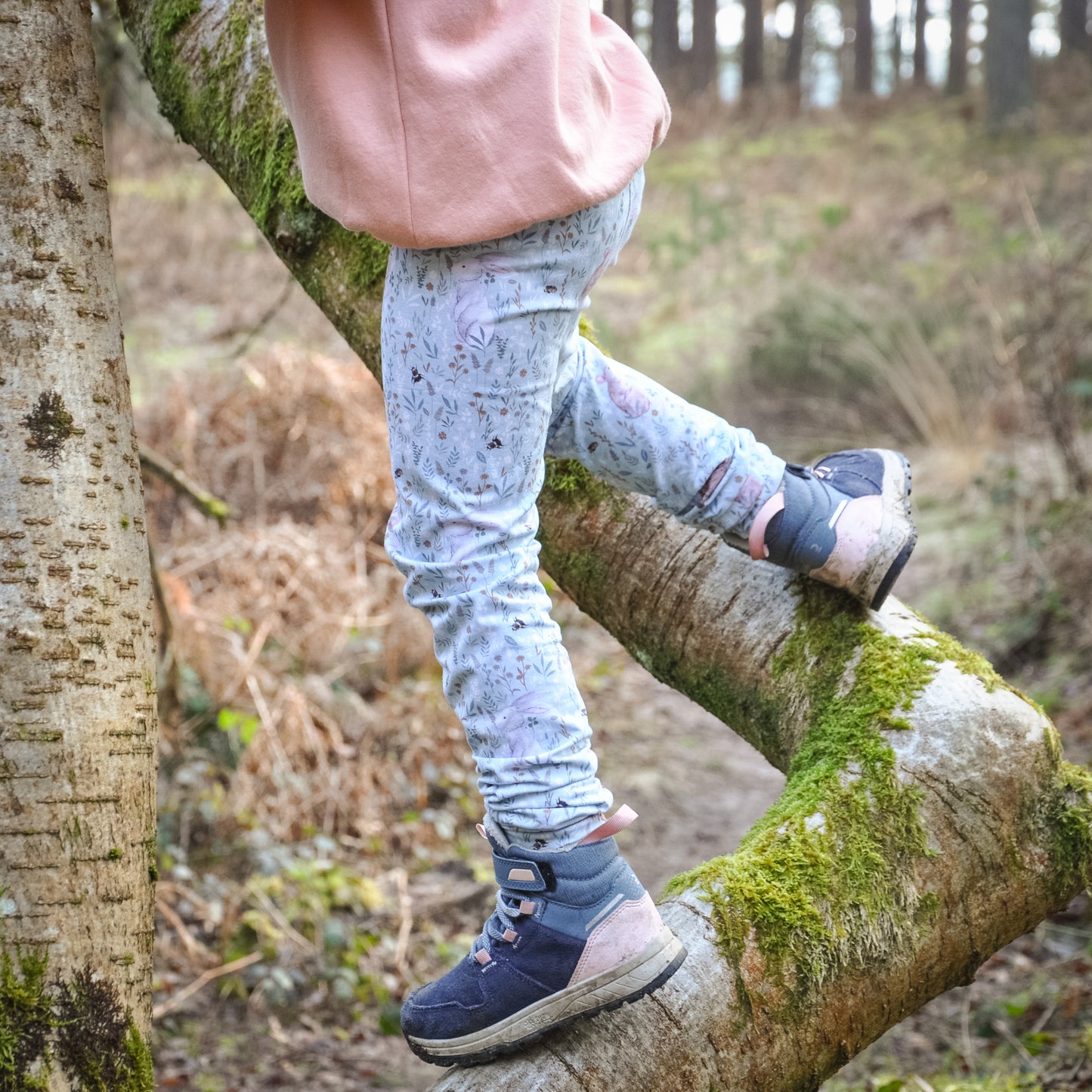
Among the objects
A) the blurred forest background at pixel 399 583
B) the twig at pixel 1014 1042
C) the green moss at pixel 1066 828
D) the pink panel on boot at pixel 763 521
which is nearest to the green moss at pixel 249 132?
the pink panel on boot at pixel 763 521

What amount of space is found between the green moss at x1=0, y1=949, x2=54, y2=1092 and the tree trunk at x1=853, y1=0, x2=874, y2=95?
64.6 ft

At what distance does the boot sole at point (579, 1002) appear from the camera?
130cm

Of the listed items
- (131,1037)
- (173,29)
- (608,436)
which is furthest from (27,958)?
(173,29)

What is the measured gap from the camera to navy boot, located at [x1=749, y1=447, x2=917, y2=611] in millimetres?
1647

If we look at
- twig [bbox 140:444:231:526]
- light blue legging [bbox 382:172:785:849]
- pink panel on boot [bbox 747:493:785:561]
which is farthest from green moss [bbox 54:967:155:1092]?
twig [bbox 140:444:231:526]

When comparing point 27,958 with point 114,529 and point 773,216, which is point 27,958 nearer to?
point 114,529

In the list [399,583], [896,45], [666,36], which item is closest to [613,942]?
[399,583]

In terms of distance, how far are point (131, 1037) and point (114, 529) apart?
63 centimetres

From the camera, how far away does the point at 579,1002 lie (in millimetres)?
1313

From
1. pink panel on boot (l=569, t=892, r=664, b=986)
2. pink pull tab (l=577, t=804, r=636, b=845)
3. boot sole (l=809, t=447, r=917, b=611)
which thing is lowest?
pink panel on boot (l=569, t=892, r=664, b=986)

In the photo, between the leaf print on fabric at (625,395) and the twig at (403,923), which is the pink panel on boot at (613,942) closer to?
the leaf print on fabric at (625,395)

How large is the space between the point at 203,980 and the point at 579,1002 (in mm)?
2301

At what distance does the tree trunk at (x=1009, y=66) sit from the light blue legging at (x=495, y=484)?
1416 centimetres

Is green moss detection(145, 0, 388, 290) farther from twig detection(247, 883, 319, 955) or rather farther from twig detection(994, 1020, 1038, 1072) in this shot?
twig detection(994, 1020, 1038, 1072)
